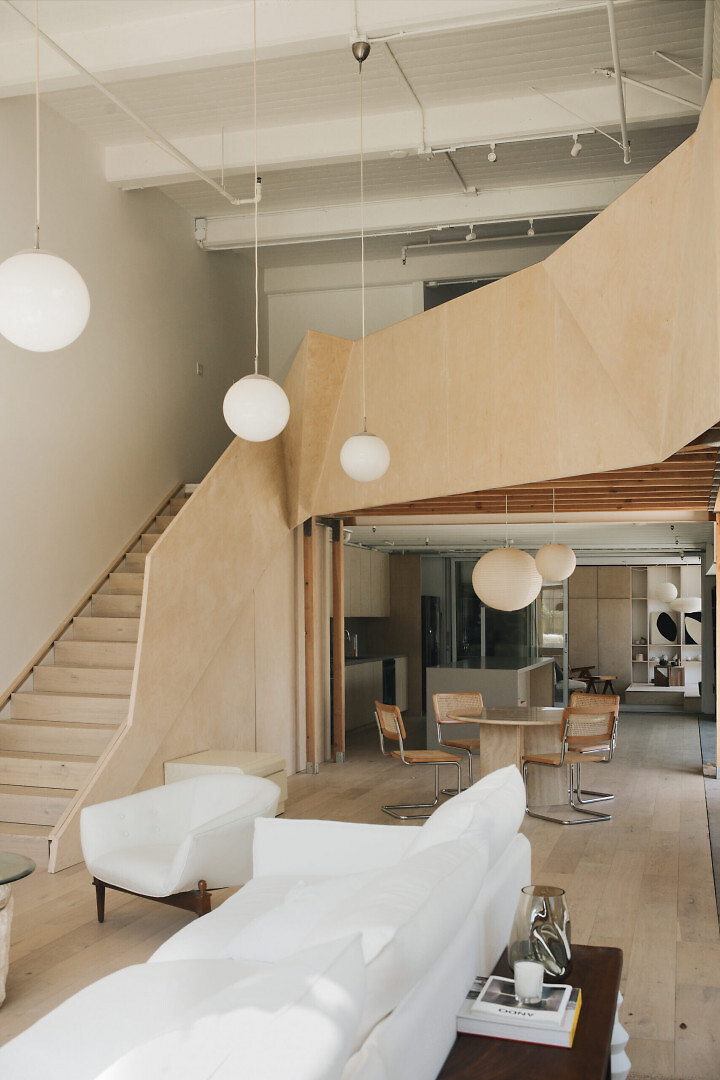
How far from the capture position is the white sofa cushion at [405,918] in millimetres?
1984

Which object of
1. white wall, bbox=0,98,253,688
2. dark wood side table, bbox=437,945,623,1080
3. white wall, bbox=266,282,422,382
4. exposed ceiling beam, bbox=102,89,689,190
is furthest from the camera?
white wall, bbox=266,282,422,382

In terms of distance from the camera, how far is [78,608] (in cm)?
→ 835

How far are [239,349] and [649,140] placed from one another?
5689 mm

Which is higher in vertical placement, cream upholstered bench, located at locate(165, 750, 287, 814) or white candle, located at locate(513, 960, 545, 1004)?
white candle, located at locate(513, 960, 545, 1004)

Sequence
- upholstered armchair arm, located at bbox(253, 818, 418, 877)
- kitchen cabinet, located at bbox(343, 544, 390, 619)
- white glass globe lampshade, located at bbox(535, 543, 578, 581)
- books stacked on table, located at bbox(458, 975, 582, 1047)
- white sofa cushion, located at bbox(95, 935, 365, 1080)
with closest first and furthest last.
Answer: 1. white sofa cushion, located at bbox(95, 935, 365, 1080)
2. books stacked on table, located at bbox(458, 975, 582, 1047)
3. upholstered armchair arm, located at bbox(253, 818, 418, 877)
4. white glass globe lampshade, located at bbox(535, 543, 578, 581)
5. kitchen cabinet, located at bbox(343, 544, 390, 619)

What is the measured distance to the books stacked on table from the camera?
2230 millimetres

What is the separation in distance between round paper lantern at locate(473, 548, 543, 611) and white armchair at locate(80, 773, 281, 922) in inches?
155

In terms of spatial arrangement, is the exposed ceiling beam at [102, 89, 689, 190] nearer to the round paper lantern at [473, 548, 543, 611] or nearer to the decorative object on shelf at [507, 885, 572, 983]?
the round paper lantern at [473, 548, 543, 611]

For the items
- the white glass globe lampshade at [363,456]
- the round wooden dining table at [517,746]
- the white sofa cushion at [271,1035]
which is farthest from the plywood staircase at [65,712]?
the white sofa cushion at [271,1035]

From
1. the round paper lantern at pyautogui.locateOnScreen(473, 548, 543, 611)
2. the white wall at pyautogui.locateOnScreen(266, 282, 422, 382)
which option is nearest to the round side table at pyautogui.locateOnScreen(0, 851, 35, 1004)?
the round paper lantern at pyautogui.locateOnScreen(473, 548, 543, 611)

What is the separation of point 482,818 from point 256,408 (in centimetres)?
226

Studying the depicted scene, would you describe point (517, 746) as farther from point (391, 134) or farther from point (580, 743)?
point (391, 134)

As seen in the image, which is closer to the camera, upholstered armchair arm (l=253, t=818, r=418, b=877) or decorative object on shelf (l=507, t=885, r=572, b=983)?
decorative object on shelf (l=507, t=885, r=572, b=983)

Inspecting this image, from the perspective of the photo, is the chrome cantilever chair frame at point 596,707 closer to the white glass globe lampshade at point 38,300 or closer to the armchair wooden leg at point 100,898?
the armchair wooden leg at point 100,898
